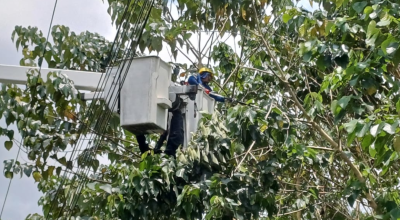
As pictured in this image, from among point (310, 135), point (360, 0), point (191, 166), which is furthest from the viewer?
point (310, 135)

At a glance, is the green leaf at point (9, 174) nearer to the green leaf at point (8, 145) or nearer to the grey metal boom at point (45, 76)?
the green leaf at point (8, 145)

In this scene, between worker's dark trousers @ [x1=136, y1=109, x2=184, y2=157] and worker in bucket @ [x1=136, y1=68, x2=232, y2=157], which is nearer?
worker in bucket @ [x1=136, y1=68, x2=232, y2=157]

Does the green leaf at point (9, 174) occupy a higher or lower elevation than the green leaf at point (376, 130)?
higher

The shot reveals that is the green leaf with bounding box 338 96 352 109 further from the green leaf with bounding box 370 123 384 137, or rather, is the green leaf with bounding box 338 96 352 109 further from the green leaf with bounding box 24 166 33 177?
the green leaf with bounding box 24 166 33 177

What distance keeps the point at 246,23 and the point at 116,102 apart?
75.5 inches

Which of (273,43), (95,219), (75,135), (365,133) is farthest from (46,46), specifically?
(365,133)

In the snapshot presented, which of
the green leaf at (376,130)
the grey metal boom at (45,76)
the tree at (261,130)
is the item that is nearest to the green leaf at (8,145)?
the tree at (261,130)

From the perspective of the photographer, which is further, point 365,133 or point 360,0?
point 360,0

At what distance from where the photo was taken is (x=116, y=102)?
389 cm

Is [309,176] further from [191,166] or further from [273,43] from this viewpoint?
[191,166]

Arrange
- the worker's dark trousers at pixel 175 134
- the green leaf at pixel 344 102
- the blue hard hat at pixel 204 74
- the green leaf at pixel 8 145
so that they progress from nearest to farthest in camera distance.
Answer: the green leaf at pixel 344 102, the worker's dark trousers at pixel 175 134, the blue hard hat at pixel 204 74, the green leaf at pixel 8 145

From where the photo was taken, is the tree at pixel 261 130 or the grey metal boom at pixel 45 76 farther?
the grey metal boom at pixel 45 76

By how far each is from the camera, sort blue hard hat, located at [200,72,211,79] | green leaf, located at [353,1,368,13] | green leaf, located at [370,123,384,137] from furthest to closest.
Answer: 1. blue hard hat, located at [200,72,211,79]
2. green leaf, located at [353,1,368,13]
3. green leaf, located at [370,123,384,137]

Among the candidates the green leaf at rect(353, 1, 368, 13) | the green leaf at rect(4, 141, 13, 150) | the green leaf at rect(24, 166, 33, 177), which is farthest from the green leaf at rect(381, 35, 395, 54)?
the green leaf at rect(24, 166, 33, 177)
